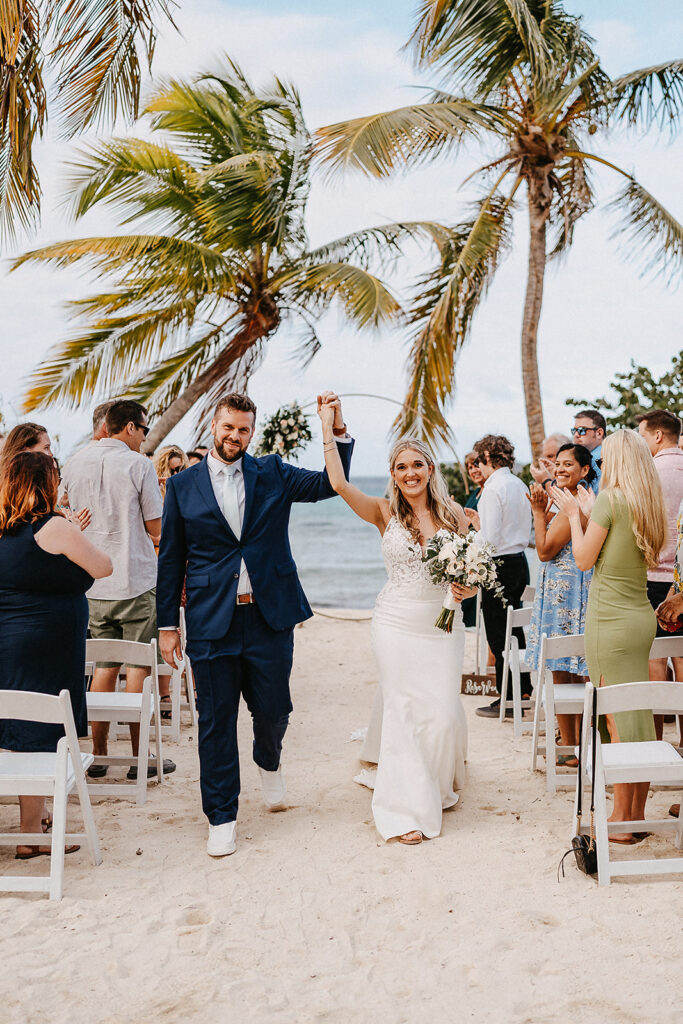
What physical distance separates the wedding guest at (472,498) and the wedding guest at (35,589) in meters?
3.07

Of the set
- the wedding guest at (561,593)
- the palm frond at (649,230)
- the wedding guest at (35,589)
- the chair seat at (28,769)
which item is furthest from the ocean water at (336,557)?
the chair seat at (28,769)

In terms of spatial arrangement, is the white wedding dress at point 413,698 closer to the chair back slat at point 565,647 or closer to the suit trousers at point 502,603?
the chair back slat at point 565,647

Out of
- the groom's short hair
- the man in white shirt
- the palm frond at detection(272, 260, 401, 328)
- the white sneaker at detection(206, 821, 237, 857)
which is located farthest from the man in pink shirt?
the palm frond at detection(272, 260, 401, 328)

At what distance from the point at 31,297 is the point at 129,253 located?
237 cm

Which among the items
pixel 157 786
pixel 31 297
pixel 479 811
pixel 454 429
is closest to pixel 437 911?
pixel 479 811

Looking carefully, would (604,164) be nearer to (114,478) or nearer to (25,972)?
(114,478)

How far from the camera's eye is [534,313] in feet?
33.0

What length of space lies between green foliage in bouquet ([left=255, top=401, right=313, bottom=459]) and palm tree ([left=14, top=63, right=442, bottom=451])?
1.86m

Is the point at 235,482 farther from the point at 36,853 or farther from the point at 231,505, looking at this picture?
→ the point at 36,853

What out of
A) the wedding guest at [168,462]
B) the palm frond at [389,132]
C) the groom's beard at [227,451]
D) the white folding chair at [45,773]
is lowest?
the white folding chair at [45,773]

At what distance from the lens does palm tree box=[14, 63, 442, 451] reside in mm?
10039

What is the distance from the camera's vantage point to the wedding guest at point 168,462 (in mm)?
7145

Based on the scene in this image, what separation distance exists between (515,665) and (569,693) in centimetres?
92

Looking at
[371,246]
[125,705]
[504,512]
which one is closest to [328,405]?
[125,705]
